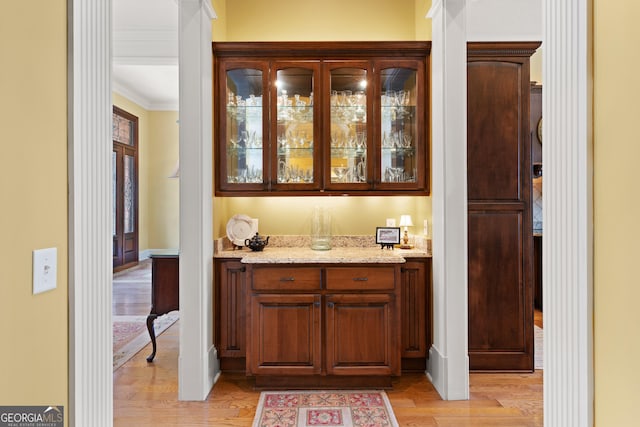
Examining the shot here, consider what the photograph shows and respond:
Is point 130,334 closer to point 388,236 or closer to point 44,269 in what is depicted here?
point 388,236

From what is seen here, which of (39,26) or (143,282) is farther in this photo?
(143,282)

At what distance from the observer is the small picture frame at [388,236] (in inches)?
134

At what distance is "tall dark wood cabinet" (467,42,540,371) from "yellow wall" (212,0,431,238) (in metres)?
0.59

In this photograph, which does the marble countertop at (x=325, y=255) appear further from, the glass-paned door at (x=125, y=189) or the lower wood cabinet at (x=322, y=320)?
the glass-paned door at (x=125, y=189)

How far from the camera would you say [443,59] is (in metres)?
2.92

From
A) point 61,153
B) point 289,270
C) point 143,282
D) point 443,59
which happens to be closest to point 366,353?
point 289,270

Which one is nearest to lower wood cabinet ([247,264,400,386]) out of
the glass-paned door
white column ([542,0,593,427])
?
white column ([542,0,593,427])

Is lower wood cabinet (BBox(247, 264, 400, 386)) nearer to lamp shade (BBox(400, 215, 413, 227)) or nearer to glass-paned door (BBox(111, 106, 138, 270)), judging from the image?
lamp shade (BBox(400, 215, 413, 227))

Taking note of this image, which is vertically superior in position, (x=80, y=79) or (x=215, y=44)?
(x=215, y=44)

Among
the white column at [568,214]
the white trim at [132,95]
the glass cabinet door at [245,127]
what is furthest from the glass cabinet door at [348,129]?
the white trim at [132,95]

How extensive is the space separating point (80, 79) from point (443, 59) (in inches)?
95.4

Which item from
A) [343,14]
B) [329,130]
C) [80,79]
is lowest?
[80,79]

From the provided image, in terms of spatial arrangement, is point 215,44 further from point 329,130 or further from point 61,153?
point 61,153

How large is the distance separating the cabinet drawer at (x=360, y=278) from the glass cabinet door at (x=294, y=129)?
2.48 feet
